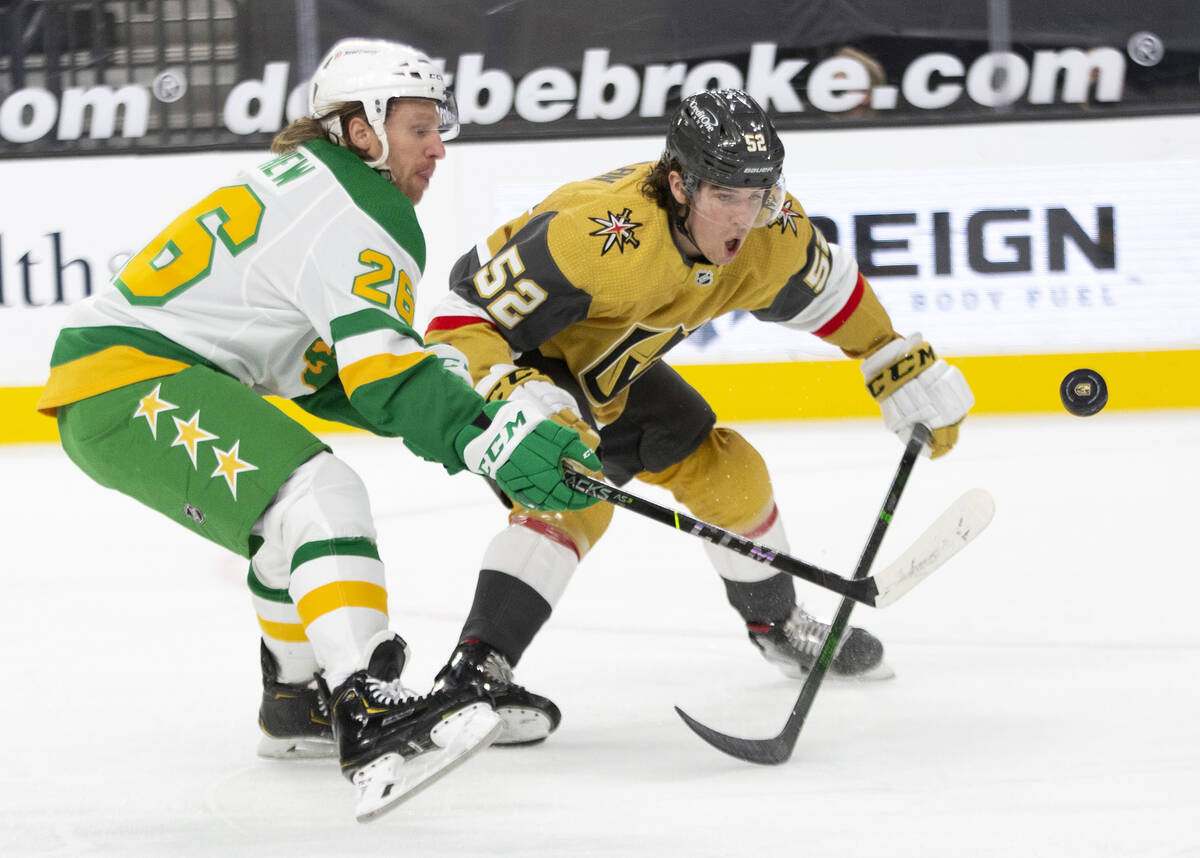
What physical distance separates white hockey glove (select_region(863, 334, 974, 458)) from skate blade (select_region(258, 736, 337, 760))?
3.64 ft

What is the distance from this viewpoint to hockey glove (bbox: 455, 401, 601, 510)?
1822mm

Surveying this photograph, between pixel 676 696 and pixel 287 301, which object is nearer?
pixel 287 301

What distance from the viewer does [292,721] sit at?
2117 millimetres

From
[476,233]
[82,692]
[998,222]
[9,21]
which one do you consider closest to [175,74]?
[9,21]

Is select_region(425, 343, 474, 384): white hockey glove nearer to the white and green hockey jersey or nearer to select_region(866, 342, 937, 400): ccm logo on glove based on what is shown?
the white and green hockey jersey

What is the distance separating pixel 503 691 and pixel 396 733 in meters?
0.39

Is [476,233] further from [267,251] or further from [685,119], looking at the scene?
[267,251]

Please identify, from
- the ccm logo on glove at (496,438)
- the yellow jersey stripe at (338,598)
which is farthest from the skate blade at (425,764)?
the ccm logo on glove at (496,438)

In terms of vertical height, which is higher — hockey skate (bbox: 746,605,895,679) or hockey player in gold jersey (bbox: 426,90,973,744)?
hockey player in gold jersey (bbox: 426,90,973,744)

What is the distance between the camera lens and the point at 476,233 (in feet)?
18.2

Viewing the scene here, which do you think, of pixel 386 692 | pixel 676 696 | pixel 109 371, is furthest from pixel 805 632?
pixel 109 371

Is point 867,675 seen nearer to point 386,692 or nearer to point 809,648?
point 809,648

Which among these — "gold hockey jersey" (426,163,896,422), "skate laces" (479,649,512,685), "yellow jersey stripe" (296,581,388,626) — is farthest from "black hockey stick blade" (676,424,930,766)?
"yellow jersey stripe" (296,581,388,626)

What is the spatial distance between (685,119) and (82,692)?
1398 mm
